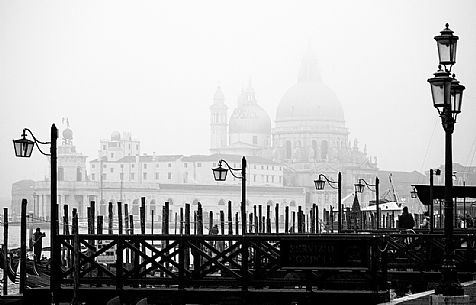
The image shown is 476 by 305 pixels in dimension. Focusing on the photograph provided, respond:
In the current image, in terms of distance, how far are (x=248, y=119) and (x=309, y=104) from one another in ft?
33.1

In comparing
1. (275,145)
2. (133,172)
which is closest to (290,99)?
(275,145)

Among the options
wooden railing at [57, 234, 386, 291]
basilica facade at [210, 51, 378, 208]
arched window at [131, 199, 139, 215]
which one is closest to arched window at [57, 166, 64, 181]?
arched window at [131, 199, 139, 215]

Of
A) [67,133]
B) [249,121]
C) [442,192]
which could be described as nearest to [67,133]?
[67,133]

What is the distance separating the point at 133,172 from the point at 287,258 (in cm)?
15377

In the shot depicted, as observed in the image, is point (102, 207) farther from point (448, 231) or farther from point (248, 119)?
point (448, 231)

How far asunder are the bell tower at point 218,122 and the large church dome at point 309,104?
411 inches

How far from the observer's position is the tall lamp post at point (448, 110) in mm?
13344

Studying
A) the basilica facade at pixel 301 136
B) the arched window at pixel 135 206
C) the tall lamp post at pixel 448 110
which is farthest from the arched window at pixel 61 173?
the tall lamp post at pixel 448 110

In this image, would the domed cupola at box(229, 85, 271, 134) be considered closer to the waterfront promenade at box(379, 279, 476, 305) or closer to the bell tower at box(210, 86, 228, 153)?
the bell tower at box(210, 86, 228, 153)

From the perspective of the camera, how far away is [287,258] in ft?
46.5

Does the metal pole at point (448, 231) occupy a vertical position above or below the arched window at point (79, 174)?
above

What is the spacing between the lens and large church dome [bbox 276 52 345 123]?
568ft

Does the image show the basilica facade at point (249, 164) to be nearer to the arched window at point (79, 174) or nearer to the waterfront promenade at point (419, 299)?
the arched window at point (79, 174)

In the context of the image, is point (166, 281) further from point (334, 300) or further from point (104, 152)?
point (104, 152)
